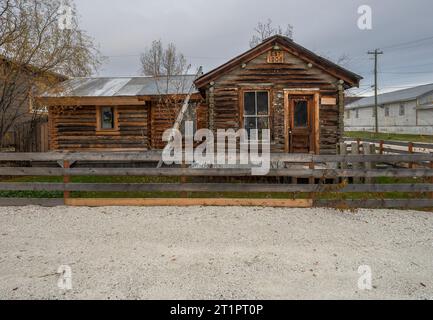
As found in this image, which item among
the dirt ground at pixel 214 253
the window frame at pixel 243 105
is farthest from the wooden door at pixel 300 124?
the dirt ground at pixel 214 253

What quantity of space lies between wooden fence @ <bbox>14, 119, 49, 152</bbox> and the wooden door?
A: 43.7ft

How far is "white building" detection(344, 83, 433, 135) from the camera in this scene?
123 feet

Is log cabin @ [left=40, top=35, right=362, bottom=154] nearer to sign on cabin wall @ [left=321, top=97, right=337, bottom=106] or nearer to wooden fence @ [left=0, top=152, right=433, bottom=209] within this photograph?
sign on cabin wall @ [left=321, top=97, right=337, bottom=106]

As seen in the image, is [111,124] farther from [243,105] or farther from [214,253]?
[214,253]

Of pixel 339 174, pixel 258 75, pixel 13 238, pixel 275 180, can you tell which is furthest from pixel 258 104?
pixel 13 238

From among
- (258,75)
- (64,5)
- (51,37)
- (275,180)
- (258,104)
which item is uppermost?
(64,5)

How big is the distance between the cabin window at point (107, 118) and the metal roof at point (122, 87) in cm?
80

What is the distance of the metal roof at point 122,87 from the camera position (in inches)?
582

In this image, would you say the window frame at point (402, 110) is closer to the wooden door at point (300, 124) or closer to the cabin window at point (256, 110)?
the wooden door at point (300, 124)

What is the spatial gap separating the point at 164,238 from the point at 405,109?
151 feet

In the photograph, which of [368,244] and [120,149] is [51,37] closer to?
[120,149]

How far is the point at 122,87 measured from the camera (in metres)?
16.8

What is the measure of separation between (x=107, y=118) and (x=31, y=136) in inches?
170

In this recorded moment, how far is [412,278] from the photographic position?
3721mm
